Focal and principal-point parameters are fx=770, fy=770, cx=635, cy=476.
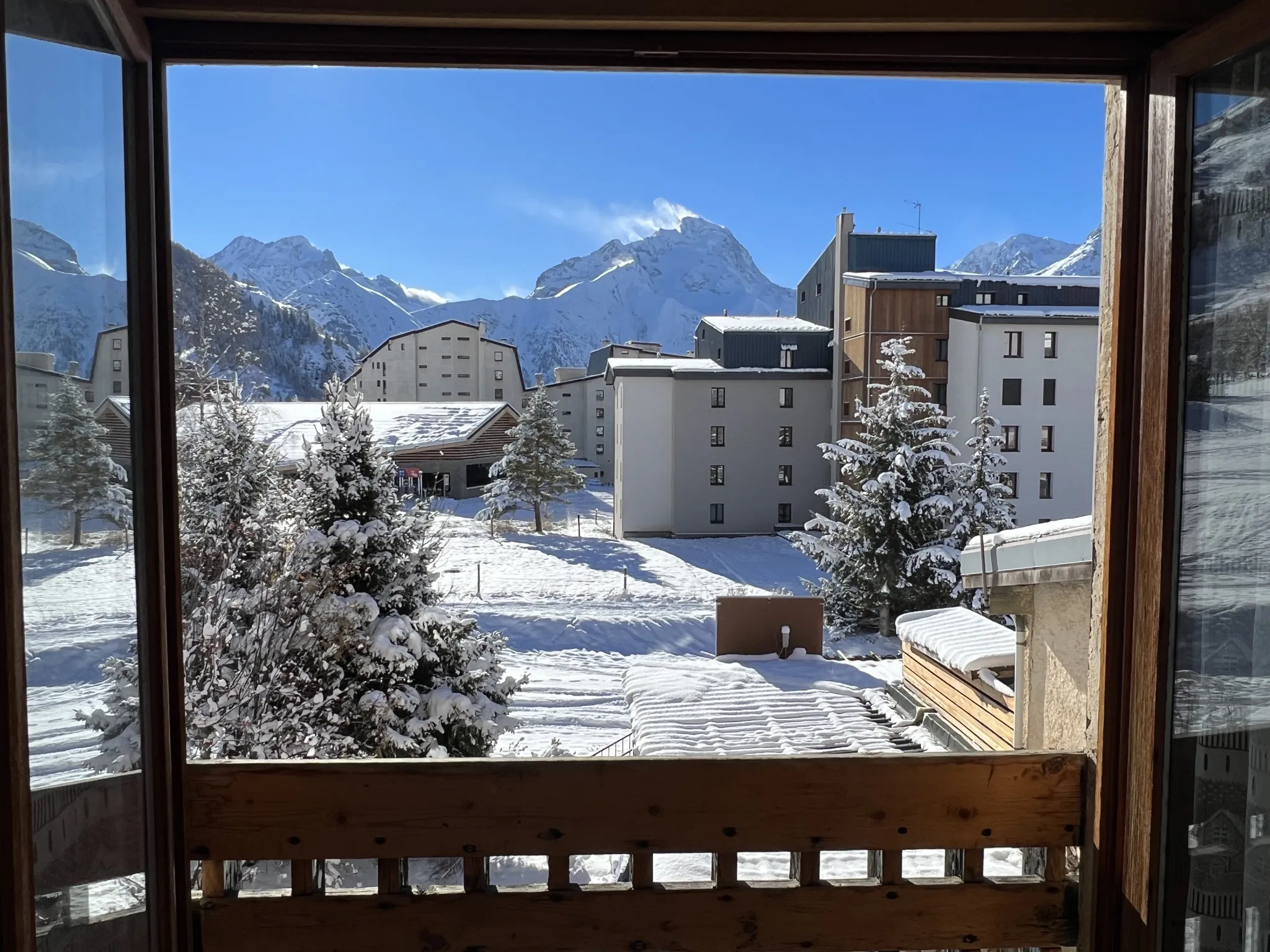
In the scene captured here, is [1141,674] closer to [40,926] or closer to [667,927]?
[667,927]

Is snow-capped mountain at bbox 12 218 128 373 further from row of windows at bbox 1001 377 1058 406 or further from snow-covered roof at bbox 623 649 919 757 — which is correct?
row of windows at bbox 1001 377 1058 406

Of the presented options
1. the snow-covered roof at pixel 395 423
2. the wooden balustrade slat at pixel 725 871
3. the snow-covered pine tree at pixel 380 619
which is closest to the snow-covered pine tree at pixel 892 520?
the snow-covered roof at pixel 395 423

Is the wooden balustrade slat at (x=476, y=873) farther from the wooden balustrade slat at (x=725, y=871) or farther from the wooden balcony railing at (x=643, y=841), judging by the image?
the wooden balustrade slat at (x=725, y=871)

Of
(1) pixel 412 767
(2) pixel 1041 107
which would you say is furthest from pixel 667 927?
(2) pixel 1041 107

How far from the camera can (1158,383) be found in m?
1.06

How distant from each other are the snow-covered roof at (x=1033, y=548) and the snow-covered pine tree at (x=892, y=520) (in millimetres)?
8414

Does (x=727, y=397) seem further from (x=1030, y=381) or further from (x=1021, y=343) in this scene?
(x=1030, y=381)

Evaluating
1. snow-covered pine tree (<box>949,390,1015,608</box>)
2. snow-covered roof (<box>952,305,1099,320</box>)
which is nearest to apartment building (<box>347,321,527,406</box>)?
snow-covered roof (<box>952,305,1099,320</box>)

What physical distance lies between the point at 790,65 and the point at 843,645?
33.9 feet

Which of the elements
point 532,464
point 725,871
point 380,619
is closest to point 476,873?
point 725,871

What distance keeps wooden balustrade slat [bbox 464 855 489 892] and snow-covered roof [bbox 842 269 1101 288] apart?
13938mm

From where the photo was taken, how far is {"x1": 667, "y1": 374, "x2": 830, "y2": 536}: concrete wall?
15961 mm

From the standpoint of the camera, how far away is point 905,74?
1135 mm

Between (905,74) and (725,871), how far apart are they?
125 cm
